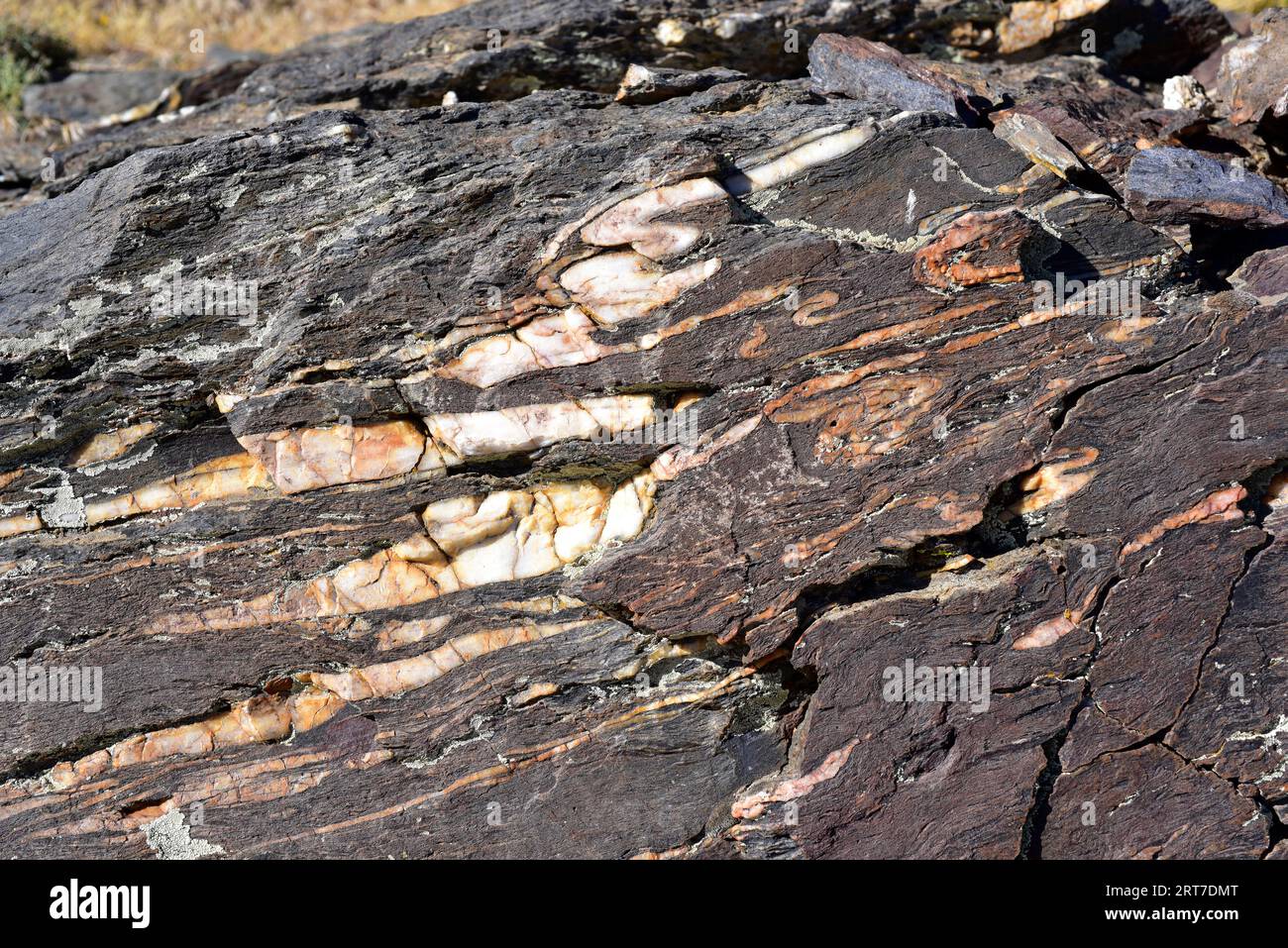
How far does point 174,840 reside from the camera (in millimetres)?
6523

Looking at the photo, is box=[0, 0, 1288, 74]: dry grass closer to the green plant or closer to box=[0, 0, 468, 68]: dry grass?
box=[0, 0, 468, 68]: dry grass

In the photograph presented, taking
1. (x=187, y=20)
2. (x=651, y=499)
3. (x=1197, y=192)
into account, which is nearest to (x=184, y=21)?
(x=187, y=20)

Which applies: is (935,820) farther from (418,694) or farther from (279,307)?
(279,307)

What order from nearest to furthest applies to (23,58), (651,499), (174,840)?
(651,499) < (174,840) < (23,58)

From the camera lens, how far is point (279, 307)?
6414mm

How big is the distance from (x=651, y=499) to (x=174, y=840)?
4.24 m

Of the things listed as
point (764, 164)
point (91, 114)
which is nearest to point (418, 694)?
point (764, 164)

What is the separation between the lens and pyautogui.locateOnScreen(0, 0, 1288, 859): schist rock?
6.12 m

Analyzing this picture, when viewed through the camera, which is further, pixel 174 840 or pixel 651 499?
pixel 174 840

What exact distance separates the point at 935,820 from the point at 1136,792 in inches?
54.9

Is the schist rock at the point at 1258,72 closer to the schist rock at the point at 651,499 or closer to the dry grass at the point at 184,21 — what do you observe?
the schist rock at the point at 651,499

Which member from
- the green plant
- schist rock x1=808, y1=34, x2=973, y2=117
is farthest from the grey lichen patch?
the green plant

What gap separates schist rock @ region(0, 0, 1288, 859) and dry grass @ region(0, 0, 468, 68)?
8074mm

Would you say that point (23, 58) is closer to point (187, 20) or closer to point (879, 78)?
point (187, 20)
